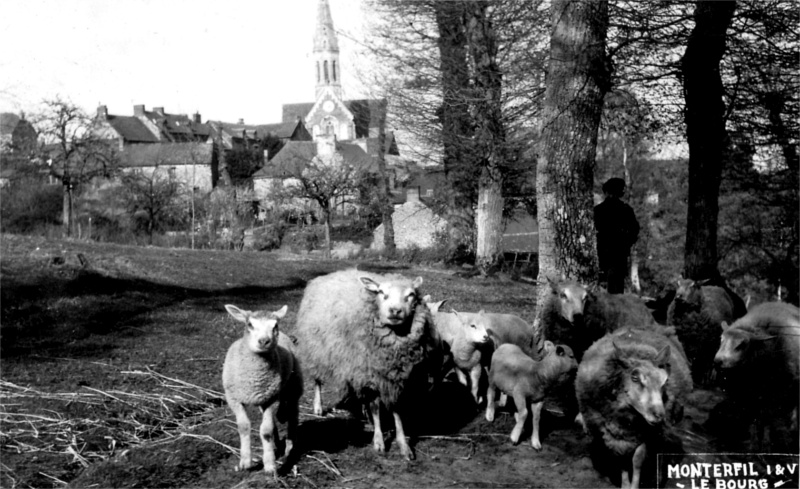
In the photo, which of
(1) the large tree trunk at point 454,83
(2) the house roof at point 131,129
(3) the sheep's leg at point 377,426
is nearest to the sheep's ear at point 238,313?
(3) the sheep's leg at point 377,426

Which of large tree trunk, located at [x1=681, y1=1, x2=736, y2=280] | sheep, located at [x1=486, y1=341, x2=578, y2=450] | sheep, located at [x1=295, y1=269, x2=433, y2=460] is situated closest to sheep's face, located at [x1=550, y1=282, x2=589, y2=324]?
sheep, located at [x1=486, y1=341, x2=578, y2=450]

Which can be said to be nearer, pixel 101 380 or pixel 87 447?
pixel 87 447

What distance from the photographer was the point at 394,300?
610cm

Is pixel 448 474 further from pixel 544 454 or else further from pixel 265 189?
pixel 265 189

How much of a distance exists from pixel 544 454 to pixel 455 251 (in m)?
19.1

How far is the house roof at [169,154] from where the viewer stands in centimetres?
5744

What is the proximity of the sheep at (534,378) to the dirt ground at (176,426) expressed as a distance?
0.22 m

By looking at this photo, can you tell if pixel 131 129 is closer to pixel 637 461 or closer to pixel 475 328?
pixel 475 328

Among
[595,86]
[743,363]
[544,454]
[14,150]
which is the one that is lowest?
[544,454]

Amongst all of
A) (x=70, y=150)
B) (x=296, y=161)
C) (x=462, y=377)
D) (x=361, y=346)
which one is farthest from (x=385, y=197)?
(x=361, y=346)

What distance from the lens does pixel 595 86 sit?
773 cm

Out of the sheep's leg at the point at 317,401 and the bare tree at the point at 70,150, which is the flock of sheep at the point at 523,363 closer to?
the sheep's leg at the point at 317,401

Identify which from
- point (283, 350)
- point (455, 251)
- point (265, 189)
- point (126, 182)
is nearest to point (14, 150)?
point (126, 182)

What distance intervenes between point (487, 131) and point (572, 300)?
12.9 m
